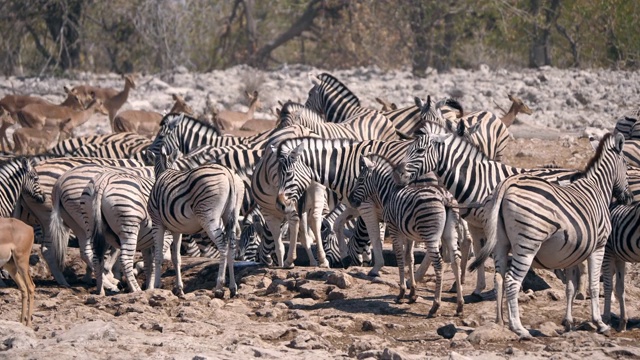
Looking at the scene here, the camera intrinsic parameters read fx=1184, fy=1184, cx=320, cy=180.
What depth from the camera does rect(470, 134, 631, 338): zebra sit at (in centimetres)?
924

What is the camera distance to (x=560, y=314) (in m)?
10.4

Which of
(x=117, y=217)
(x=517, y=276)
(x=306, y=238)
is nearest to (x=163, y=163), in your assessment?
(x=117, y=217)

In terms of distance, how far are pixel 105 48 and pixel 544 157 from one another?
18876 millimetres

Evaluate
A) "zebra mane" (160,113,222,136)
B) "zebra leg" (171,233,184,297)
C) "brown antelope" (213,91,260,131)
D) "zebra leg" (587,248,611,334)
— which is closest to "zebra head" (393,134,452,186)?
"zebra leg" (587,248,611,334)

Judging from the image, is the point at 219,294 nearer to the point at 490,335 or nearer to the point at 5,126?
the point at 490,335

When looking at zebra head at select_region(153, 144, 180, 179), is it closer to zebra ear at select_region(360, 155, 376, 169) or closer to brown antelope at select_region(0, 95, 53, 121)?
zebra ear at select_region(360, 155, 376, 169)

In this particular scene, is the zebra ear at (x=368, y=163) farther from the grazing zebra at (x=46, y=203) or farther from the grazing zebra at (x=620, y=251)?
the grazing zebra at (x=46, y=203)

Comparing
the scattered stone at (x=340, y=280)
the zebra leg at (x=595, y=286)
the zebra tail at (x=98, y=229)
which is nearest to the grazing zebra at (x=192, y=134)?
the zebra tail at (x=98, y=229)

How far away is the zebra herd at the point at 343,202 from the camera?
9.48 meters

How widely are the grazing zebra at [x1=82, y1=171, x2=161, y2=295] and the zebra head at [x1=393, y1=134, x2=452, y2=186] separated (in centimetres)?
275

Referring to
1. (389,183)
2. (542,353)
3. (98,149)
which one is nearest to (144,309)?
(389,183)

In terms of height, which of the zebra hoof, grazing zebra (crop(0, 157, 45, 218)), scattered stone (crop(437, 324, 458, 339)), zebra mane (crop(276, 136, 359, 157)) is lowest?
the zebra hoof

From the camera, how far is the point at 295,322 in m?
9.88

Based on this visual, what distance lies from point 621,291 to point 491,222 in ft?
5.32
